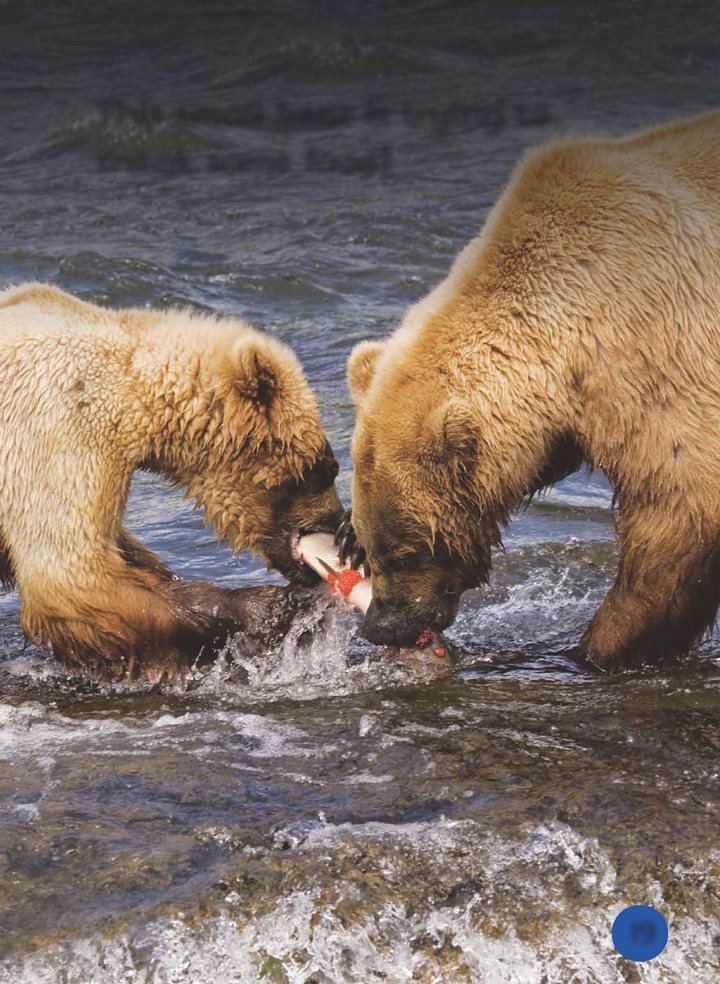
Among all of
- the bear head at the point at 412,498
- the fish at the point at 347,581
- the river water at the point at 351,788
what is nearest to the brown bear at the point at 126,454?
the fish at the point at 347,581

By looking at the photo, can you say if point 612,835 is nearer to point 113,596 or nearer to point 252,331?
point 113,596

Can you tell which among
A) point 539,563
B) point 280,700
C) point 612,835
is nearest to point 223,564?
point 539,563

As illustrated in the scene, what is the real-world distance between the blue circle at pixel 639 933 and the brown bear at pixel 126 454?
2.63 meters

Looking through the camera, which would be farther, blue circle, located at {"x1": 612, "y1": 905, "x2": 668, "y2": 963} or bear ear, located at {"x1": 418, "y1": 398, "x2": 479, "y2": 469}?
bear ear, located at {"x1": 418, "y1": 398, "x2": 479, "y2": 469}

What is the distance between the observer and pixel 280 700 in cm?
593

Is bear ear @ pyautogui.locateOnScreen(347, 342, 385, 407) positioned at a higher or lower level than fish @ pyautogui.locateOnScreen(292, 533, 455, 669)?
higher

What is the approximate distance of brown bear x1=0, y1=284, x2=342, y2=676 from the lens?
603 centimetres

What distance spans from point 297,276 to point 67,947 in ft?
30.0

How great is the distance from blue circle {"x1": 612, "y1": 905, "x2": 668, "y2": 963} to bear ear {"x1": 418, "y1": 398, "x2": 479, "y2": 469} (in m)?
1.87

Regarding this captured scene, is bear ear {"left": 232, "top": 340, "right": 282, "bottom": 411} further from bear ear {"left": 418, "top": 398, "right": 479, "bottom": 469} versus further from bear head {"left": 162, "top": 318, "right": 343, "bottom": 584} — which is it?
bear ear {"left": 418, "top": 398, "right": 479, "bottom": 469}

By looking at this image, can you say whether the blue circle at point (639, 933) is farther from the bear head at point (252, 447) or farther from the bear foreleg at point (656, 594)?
the bear head at point (252, 447)

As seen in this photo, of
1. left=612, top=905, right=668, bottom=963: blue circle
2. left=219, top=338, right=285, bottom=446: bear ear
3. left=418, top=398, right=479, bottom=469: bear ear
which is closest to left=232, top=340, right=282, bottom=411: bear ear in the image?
left=219, top=338, right=285, bottom=446: bear ear

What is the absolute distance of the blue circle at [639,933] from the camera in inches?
159

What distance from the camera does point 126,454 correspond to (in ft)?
20.1
